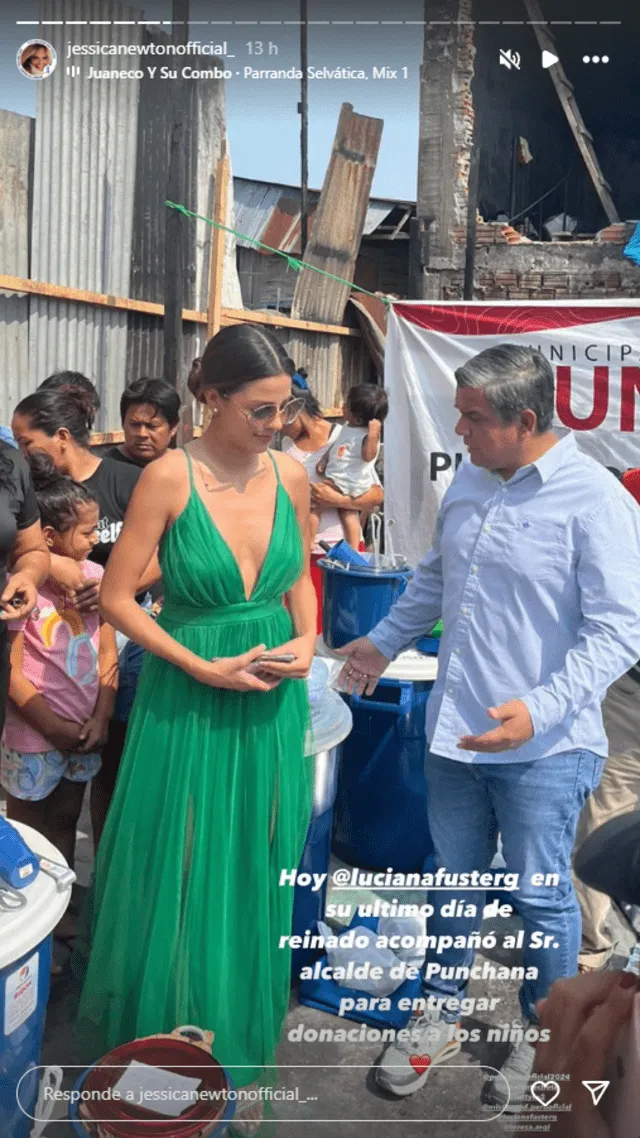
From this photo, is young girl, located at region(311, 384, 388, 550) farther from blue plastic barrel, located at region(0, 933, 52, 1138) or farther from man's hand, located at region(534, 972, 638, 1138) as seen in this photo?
man's hand, located at region(534, 972, 638, 1138)

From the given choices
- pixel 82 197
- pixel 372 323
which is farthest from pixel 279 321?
pixel 82 197

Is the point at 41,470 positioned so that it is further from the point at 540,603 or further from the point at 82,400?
the point at 540,603

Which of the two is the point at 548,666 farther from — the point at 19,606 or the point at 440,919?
the point at 19,606

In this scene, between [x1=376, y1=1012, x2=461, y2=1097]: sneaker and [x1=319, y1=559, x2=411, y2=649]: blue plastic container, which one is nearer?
[x1=376, y1=1012, x2=461, y2=1097]: sneaker

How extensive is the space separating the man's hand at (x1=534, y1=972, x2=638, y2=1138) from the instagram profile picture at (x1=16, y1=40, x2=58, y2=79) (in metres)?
3.41

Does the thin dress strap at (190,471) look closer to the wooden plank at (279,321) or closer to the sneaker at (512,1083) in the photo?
the sneaker at (512,1083)

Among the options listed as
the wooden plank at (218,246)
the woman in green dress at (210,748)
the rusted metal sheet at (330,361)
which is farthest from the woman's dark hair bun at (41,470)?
the rusted metal sheet at (330,361)

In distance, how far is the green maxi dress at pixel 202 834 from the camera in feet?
6.97

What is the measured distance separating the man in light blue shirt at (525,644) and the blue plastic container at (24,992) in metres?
0.91

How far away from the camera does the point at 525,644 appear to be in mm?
2195

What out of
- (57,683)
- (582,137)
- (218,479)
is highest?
(582,137)

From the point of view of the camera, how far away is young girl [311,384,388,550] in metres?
5.18

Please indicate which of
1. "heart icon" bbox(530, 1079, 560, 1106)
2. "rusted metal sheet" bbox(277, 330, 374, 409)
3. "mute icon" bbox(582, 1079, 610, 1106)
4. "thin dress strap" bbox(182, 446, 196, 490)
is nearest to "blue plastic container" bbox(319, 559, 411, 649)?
"thin dress strap" bbox(182, 446, 196, 490)

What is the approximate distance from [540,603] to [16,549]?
4.27ft
